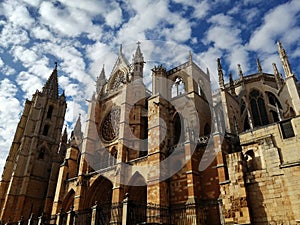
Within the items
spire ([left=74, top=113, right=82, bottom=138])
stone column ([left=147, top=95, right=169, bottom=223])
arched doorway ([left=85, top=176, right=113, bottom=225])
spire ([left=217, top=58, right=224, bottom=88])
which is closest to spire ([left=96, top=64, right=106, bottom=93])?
spire ([left=74, top=113, right=82, bottom=138])

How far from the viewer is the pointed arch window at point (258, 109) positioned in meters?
22.5

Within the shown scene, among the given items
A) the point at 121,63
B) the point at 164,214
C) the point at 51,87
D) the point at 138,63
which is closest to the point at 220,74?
the point at 138,63

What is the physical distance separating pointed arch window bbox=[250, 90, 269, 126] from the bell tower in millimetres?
19502

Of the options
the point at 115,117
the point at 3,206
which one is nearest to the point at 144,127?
the point at 115,117

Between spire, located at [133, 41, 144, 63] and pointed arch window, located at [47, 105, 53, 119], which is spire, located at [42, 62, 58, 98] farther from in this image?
spire, located at [133, 41, 144, 63]

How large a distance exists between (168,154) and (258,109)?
409 inches

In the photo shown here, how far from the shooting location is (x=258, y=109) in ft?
76.0

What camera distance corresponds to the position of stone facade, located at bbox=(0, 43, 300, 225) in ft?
35.6

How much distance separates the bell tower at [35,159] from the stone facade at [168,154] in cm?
11

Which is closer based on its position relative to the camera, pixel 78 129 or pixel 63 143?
pixel 63 143

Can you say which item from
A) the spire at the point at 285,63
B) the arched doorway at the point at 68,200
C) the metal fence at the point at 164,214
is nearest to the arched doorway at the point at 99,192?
the arched doorway at the point at 68,200

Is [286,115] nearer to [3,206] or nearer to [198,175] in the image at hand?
[198,175]

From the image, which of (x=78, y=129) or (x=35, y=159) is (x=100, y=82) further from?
(x=35, y=159)

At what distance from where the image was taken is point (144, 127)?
22.4 metres
